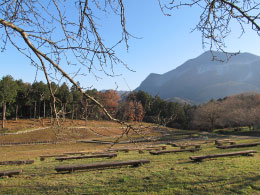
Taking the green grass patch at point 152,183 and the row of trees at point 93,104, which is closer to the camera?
the row of trees at point 93,104

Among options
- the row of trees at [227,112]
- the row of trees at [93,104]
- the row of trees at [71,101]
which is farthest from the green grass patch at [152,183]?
the row of trees at [227,112]

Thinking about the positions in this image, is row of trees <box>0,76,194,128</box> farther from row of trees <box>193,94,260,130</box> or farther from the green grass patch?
row of trees <box>193,94,260,130</box>

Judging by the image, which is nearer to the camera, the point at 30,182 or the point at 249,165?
the point at 30,182

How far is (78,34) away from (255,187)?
17.9 feet

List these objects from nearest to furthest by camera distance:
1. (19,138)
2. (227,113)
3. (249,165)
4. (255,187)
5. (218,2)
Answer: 1. (218,2)
2. (255,187)
3. (249,165)
4. (19,138)
5. (227,113)

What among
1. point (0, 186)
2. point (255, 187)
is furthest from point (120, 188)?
point (0, 186)

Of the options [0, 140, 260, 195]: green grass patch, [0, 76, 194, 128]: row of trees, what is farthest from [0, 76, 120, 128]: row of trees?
[0, 140, 260, 195]: green grass patch

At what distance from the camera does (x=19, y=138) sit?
29.0 m

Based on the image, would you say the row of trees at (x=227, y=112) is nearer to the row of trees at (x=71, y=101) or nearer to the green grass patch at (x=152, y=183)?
the green grass patch at (x=152, y=183)

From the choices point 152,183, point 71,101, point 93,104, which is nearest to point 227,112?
point 152,183

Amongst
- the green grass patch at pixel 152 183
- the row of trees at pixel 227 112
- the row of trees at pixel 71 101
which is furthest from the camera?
the row of trees at pixel 227 112

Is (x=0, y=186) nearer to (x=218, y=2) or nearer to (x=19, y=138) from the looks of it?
(x=218, y=2)

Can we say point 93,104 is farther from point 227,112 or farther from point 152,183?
point 227,112

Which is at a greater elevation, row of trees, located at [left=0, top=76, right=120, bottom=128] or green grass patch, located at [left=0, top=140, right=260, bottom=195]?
row of trees, located at [left=0, top=76, right=120, bottom=128]
